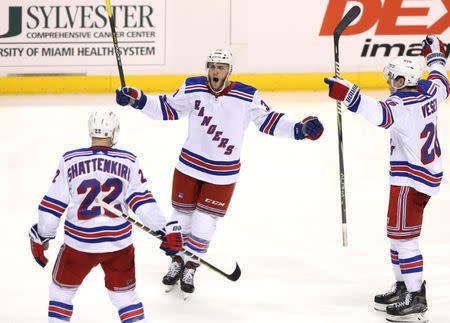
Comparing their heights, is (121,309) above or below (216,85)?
below

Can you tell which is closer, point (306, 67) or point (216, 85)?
point (216, 85)

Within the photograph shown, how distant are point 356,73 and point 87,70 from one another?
271 cm

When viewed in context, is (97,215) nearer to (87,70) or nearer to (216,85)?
(216,85)

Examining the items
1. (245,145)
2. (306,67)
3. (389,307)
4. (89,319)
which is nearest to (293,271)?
(389,307)

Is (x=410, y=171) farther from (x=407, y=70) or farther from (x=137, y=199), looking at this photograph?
(x=137, y=199)

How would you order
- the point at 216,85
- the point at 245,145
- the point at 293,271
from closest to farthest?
1. the point at 216,85
2. the point at 293,271
3. the point at 245,145

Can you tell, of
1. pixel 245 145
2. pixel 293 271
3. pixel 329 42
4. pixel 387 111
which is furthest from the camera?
pixel 329 42

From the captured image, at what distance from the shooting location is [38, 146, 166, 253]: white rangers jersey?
4484mm

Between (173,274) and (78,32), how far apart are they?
5238mm

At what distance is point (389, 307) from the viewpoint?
548 centimetres

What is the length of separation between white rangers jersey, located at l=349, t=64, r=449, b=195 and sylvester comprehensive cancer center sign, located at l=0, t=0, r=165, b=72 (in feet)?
18.0

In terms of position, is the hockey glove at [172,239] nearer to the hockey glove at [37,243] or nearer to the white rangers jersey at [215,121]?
the hockey glove at [37,243]

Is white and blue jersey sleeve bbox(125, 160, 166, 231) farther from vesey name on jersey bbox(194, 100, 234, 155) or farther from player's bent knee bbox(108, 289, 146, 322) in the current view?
vesey name on jersey bbox(194, 100, 234, 155)

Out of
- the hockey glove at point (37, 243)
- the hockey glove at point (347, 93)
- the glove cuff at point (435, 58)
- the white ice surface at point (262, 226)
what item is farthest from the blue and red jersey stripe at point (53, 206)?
the glove cuff at point (435, 58)
